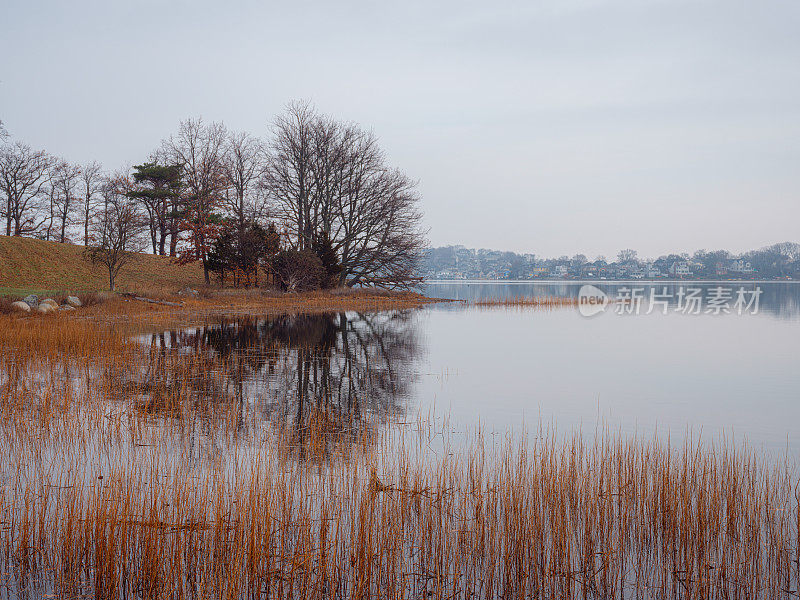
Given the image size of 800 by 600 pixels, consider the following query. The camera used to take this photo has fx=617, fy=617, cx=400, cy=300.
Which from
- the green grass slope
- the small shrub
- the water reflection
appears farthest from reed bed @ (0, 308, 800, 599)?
the green grass slope

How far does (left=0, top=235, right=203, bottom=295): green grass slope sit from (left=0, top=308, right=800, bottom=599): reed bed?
140ft

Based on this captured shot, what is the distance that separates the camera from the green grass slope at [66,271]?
48.6m

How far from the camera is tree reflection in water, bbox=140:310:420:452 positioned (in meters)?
11.1

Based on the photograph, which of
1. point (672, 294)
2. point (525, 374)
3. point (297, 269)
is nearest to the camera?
point (525, 374)

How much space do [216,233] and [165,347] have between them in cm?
3856

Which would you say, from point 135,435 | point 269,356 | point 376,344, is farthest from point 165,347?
point 135,435

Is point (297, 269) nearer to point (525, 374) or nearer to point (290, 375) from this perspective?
point (525, 374)

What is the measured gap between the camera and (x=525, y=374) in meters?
18.2

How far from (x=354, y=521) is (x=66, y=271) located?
5471cm

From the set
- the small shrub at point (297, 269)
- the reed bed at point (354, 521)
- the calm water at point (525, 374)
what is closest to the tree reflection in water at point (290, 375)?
the calm water at point (525, 374)

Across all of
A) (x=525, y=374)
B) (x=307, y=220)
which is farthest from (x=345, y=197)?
(x=525, y=374)

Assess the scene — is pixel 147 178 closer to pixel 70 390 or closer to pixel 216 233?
pixel 216 233

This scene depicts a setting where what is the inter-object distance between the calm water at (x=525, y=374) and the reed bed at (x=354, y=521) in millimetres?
2339

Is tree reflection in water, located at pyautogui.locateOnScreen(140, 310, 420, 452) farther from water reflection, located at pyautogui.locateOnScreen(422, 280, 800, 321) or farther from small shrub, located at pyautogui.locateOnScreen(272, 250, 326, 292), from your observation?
water reflection, located at pyautogui.locateOnScreen(422, 280, 800, 321)
